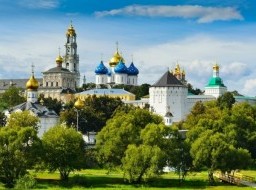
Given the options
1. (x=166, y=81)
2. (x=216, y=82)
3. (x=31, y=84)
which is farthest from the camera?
(x=216, y=82)

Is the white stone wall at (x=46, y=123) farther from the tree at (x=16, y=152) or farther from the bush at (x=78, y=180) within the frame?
the bush at (x=78, y=180)

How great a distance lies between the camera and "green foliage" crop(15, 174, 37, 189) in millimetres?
47897

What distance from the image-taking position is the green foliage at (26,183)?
4790cm

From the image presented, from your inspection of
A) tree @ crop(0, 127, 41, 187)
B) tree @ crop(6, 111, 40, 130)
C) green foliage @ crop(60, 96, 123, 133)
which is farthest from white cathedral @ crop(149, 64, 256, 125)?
tree @ crop(0, 127, 41, 187)

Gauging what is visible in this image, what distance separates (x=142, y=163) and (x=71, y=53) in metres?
89.2

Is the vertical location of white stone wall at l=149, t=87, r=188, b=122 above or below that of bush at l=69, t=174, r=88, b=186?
above

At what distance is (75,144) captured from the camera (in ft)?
179

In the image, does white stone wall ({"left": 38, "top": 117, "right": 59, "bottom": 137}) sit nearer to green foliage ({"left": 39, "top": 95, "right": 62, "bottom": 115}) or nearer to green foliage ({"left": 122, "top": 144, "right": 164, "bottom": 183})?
green foliage ({"left": 39, "top": 95, "right": 62, "bottom": 115})

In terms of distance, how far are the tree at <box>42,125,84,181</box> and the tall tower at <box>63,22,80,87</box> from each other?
83979 millimetres

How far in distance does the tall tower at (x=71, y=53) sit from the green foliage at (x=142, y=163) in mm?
86324

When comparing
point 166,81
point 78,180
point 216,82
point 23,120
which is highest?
point 216,82

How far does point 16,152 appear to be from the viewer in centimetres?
5078

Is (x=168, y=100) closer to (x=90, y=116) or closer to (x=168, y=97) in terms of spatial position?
(x=168, y=97)

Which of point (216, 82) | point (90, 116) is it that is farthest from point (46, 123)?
point (216, 82)
